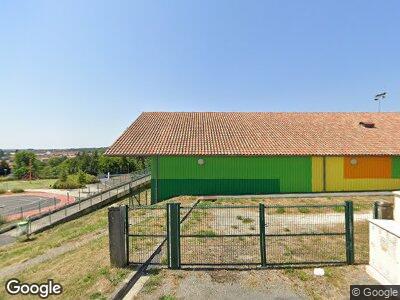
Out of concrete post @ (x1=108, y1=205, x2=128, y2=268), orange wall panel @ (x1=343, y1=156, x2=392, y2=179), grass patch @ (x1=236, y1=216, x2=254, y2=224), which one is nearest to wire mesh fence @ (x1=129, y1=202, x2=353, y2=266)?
grass patch @ (x1=236, y1=216, x2=254, y2=224)

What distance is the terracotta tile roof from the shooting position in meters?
18.9

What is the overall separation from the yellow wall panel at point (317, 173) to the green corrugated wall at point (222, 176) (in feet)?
2.60

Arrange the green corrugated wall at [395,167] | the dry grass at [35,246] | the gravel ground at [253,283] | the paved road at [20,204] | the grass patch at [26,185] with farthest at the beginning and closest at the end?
the grass patch at [26,185], the paved road at [20,204], the green corrugated wall at [395,167], the dry grass at [35,246], the gravel ground at [253,283]

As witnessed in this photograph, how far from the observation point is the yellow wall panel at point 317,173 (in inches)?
747

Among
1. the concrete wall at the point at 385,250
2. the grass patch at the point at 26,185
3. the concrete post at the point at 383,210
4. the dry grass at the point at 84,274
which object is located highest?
the concrete post at the point at 383,210

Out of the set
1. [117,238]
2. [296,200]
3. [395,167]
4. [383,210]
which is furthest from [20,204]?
[383,210]

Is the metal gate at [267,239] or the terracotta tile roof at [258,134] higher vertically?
the terracotta tile roof at [258,134]

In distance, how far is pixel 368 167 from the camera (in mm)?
19484

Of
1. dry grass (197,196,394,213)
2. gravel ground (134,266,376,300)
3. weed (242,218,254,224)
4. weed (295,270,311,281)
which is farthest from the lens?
dry grass (197,196,394,213)

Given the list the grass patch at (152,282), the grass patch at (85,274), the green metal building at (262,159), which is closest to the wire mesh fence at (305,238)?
the grass patch at (152,282)

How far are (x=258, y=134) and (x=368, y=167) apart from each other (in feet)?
23.1

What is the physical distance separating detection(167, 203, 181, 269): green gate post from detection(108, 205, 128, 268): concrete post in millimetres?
1013

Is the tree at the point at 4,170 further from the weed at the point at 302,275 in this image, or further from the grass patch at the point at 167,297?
the weed at the point at 302,275

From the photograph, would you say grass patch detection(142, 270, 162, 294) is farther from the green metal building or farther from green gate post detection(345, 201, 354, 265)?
the green metal building
